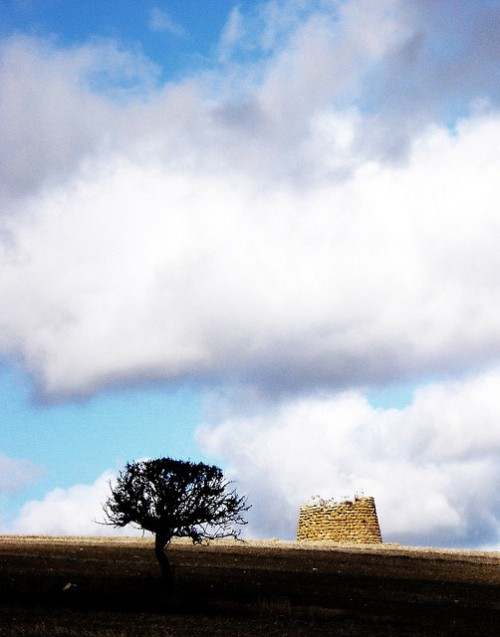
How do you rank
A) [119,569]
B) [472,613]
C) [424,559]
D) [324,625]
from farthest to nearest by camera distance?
[424,559], [119,569], [472,613], [324,625]

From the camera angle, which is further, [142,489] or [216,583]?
[216,583]

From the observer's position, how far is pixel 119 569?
99.1 feet

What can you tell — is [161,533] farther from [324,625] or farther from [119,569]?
[324,625]

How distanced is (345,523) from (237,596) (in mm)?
39449

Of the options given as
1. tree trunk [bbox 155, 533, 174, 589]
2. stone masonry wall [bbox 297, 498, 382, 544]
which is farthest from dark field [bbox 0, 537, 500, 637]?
Answer: stone masonry wall [bbox 297, 498, 382, 544]

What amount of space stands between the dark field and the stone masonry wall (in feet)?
69.0

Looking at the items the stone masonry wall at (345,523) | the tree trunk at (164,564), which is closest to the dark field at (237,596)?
the tree trunk at (164,564)

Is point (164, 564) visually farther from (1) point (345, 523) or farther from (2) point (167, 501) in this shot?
(1) point (345, 523)

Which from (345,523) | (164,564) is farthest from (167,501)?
(345,523)

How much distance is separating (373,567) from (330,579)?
24.3ft

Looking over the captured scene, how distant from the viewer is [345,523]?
202ft

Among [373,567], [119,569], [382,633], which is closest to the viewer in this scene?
[382,633]

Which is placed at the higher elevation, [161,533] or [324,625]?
[161,533]

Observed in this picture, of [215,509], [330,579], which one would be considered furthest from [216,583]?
[330,579]
